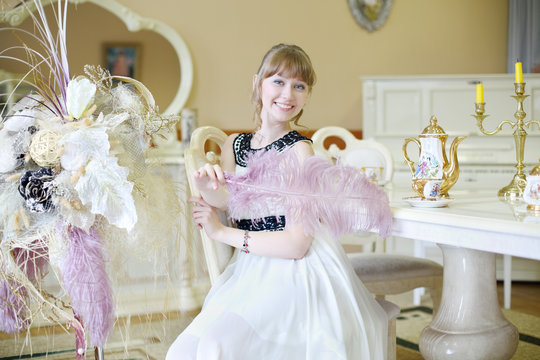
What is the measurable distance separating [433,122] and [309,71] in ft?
1.40

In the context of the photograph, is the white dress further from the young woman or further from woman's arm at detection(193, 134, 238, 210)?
woman's arm at detection(193, 134, 238, 210)

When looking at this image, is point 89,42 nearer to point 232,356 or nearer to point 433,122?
point 433,122

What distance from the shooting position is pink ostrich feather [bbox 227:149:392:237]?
1.41 meters

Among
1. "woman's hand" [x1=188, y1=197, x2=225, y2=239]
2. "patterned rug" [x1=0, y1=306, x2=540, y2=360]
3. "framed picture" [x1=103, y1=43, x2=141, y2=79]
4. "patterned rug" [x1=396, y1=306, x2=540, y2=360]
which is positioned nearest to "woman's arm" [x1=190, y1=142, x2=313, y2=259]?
"woman's hand" [x1=188, y1=197, x2=225, y2=239]

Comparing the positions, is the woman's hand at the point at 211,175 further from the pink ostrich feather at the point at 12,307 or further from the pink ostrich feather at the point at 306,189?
the pink ostrich feather at the point at 12,307

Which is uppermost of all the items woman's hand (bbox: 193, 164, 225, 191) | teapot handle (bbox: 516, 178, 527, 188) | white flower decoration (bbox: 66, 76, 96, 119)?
white flower decoration (bbox: 66, 76, 96, 119)

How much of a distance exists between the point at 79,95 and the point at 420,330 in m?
2.57

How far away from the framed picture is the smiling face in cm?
253

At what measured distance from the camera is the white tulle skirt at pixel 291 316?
143 cm

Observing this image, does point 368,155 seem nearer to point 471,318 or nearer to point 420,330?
point 420,330

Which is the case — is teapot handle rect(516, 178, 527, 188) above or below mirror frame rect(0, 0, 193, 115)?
below

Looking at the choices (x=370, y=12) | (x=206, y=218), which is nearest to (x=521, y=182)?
(x=206, y=218)

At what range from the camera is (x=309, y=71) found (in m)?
1.82

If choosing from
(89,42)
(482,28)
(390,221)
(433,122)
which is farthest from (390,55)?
(390,221)
